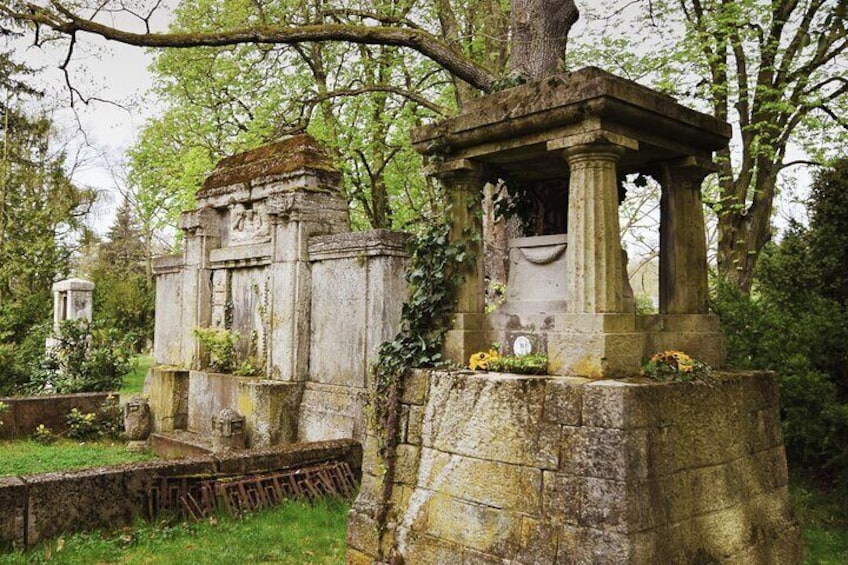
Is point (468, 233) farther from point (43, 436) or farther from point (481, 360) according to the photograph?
point (43, 436)

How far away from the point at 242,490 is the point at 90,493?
4.29 feet

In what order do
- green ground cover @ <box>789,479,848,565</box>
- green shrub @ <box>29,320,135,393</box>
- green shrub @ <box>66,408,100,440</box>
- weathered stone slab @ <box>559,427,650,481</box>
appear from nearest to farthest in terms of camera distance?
1. weathered stone slab @ <box>559,427,650,481</box>
2. green ground cover @ <box>789,479,848,565</box>
3. green shrub @ <box>66,408,100,440</box>
4. green shrub @ <box>29,320,135,393</box>

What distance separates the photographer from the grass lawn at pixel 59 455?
28.0ft

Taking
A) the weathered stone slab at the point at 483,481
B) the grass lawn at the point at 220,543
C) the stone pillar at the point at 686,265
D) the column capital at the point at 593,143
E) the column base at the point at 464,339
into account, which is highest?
the column capital at the point at 593,143

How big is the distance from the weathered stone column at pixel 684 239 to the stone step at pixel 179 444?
601 cm

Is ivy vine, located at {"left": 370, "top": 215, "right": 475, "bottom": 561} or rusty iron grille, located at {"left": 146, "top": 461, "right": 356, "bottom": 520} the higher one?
ivy vine, located at {"left": 370, "top": 215, "right": 475, "bottom": 561}

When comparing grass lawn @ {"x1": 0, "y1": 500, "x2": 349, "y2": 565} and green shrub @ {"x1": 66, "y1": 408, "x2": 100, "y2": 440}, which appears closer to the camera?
grass lawn @ {"x1": 0, "y1": 500, "x2": 349, "y2": 565}

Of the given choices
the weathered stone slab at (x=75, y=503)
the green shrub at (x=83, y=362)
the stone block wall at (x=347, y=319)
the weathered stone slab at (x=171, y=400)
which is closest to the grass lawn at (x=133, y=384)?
the green shrub at (x=83, y=362)

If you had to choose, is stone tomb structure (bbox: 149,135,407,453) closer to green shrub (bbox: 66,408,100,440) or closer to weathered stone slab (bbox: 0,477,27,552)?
green shrub (bbox: 66,408,100,440)

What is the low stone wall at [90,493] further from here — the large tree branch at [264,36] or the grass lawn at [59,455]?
the large tree branch at [264,36]

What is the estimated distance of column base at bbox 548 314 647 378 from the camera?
13.8 feet

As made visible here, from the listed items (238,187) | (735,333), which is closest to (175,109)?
(238,187)

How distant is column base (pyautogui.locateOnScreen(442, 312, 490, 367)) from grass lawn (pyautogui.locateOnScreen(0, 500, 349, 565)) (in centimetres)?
200

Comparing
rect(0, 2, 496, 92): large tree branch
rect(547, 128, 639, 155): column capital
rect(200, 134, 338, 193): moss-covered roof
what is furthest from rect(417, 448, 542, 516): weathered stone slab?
rect(0, 2, 496, 92): large tree branch
